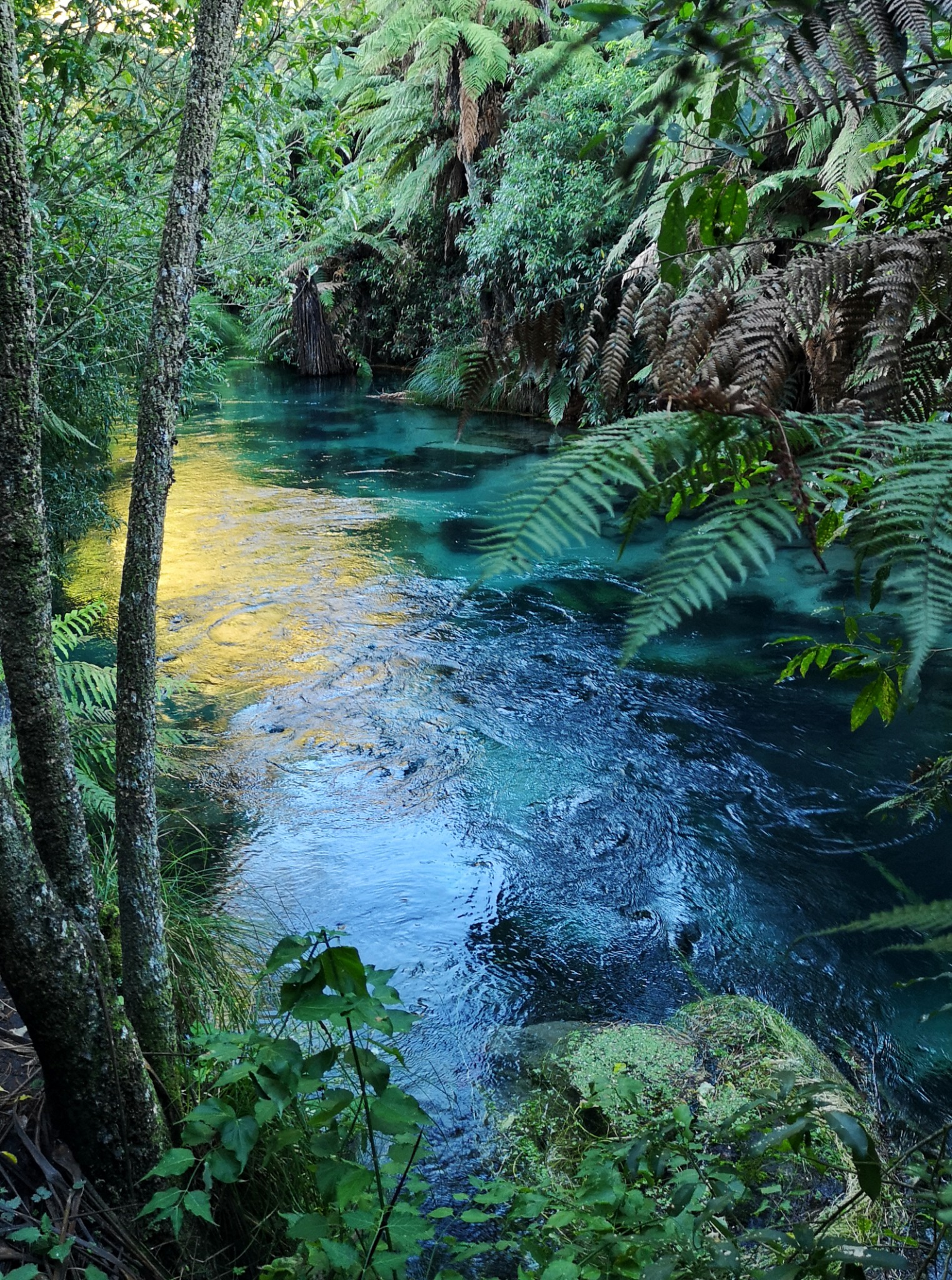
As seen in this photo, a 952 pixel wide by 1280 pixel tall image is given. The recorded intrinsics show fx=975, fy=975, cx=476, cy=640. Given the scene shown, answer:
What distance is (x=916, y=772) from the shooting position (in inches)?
61.5

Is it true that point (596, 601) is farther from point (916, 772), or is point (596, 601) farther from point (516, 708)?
point (916, 772)

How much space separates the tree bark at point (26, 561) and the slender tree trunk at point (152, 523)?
0.37 ft

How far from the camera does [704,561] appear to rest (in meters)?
0.71

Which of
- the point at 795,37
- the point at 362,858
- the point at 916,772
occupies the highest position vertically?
the point at 795,37

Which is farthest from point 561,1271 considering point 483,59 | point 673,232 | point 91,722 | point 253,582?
point 483,59

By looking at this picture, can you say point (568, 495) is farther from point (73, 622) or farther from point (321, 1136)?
point (73, 622)

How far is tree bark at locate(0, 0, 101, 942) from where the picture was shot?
5.07 ft

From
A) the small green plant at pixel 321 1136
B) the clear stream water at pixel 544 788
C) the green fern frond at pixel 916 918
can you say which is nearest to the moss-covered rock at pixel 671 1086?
the clear stream water at pixel 544 788

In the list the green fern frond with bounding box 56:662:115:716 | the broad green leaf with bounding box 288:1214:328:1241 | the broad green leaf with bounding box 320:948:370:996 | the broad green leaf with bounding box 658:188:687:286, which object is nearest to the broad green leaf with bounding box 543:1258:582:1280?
the broad green leaf with bounding box 288:1214:328:1241

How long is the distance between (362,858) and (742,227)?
361 cm

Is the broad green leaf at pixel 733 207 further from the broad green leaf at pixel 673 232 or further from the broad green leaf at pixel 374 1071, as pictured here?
the broad green leaf at pixel 374 1071

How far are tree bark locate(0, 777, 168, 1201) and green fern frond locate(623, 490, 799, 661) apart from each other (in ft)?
3.85

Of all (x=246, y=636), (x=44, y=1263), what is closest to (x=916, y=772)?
(x=44, y=1263)

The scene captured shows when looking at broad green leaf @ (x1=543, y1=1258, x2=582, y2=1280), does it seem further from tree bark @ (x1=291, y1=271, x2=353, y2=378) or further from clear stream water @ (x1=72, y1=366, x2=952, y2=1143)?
tree bark @ (x1=291, y1=271, x2=353, y2=378)
